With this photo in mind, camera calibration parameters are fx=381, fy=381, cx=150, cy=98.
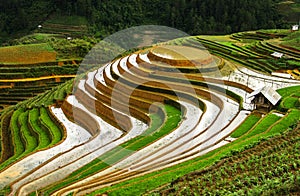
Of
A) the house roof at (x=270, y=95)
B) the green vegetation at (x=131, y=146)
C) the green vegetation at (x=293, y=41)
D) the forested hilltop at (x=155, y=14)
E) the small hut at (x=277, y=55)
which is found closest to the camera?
the green vegetation at (x=131, y=146)

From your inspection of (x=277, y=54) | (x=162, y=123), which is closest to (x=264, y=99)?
(x=162, y=123)

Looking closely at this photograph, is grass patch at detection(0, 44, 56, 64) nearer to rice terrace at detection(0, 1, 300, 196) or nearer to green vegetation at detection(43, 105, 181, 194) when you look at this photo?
rice terrace at detection(0, 1, 300, 196)

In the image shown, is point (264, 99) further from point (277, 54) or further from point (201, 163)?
point (277, 54)

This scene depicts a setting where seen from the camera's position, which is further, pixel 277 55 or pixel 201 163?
pixel 277 55

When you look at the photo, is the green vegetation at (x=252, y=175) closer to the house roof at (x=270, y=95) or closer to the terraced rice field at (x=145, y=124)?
the terraced rice field at (x=145, y=124)

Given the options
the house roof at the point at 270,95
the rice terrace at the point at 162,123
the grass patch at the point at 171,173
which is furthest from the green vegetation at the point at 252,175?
the house roof at the point at 270,95
